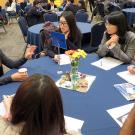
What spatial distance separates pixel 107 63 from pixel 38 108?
180 centimetres

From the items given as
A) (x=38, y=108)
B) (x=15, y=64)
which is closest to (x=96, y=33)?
(x=15, y=64)

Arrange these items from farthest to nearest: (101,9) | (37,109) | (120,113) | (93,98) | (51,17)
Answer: (101,9) < (51,17) < (93,98) < (120,113) < (37,109)

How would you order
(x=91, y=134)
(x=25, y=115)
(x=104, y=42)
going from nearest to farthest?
1. (x=25, y=115)
2. (x=91, y=134)
3. (x=104, y=42)

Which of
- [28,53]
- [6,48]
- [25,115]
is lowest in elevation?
[6,48]

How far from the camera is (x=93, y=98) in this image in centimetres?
227

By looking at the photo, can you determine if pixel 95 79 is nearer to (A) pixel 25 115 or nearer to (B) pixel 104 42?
(B) pixel 104 42

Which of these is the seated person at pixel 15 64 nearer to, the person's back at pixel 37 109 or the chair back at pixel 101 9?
the person's back at pixel 37 109

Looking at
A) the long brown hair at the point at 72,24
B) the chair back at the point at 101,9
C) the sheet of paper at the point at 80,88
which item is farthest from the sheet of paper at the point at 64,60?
the chair back at the point at 101,9

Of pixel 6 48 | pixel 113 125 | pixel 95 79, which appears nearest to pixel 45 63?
pixel 95 79

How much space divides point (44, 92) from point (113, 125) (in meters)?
0.79

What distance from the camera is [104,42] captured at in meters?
3.42

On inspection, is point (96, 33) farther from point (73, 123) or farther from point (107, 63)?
point (73, 123)

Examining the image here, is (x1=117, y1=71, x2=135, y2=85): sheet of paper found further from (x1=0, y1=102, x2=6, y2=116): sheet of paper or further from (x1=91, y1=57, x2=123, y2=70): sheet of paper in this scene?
(x1=0, y1=102, x2=6, y2=116): sheet of paper

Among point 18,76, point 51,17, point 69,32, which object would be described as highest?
point 69,32
